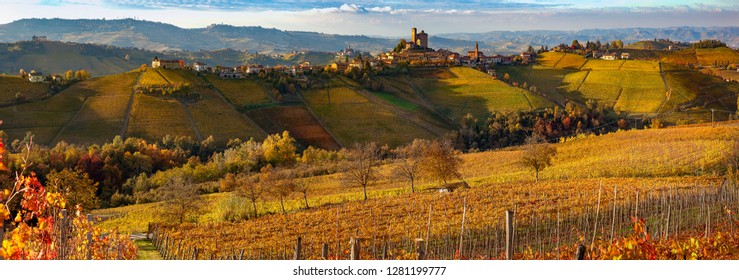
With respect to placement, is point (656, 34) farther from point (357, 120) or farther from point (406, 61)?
point (406, 61)

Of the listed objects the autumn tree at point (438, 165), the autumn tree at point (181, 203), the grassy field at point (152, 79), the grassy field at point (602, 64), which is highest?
the grassy field at point (602, 64)

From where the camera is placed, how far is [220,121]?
57.3 m

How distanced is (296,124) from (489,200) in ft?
138

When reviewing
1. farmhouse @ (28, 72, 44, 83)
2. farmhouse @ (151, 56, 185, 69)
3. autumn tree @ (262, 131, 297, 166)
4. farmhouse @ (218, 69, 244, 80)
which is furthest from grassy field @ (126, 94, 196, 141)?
farmhouse @ (218, 69, 244, 80)

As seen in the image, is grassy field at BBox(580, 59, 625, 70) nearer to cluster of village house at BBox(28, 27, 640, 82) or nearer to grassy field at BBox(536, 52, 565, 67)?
cluster of village house at BBox(28, 27, 640, 82)

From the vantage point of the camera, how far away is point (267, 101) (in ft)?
218

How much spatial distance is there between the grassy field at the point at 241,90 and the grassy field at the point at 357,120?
495 centimetres

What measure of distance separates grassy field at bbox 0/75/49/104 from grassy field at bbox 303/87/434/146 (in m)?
25.4

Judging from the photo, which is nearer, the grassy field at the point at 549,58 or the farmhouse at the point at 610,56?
the farmhouse at the point at 610,56

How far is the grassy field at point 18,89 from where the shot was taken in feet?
182

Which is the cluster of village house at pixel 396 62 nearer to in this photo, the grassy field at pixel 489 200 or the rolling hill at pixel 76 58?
the rolling hill at pixel 76 58

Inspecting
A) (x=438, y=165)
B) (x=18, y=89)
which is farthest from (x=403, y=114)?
(x=438, y=165)

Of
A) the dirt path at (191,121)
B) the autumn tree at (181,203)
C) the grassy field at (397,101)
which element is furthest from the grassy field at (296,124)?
the autumn tree at (181,203)
